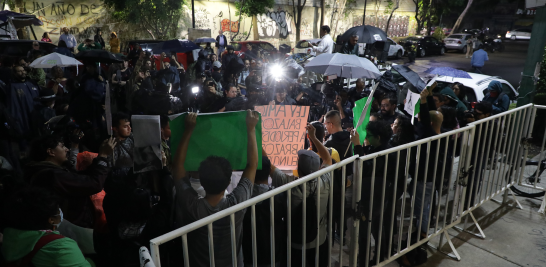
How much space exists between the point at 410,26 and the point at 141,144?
41482 mm

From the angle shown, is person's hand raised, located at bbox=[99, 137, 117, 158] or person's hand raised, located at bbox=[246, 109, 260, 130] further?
person's hand raised, located at bbox=[99, 137, 117, 158]

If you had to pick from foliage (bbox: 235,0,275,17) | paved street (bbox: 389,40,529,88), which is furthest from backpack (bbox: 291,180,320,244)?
foliage (bbox: 235,0,275,17)

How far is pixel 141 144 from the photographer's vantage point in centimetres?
283

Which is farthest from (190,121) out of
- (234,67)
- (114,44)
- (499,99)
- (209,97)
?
(114,44)

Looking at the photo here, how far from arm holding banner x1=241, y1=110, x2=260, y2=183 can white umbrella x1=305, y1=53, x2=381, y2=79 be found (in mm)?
4218

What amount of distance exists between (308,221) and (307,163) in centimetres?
48

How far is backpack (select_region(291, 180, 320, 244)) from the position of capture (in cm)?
291

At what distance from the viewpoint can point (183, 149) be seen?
108 inches

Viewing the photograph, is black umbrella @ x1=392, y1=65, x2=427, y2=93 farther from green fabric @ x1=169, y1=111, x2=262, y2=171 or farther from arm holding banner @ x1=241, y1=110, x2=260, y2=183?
green fabric @ x1=169, y1=111, x2=262, y2=171

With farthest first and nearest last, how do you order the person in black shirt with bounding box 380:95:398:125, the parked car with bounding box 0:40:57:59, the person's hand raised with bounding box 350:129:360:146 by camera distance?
the parked car with bounding box 0:40:57:59, the person in black shirt with bounding box 380:95:398:125, the person's hand raised with bounding box 350:129:360:146

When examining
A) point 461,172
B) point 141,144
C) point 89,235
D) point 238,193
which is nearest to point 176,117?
point 141,144

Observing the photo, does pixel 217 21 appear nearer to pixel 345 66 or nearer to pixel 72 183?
pixel 345 66

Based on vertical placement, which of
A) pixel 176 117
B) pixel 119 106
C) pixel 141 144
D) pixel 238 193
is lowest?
pixel 119 106

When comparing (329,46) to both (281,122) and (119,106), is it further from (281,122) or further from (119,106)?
(281,122)
